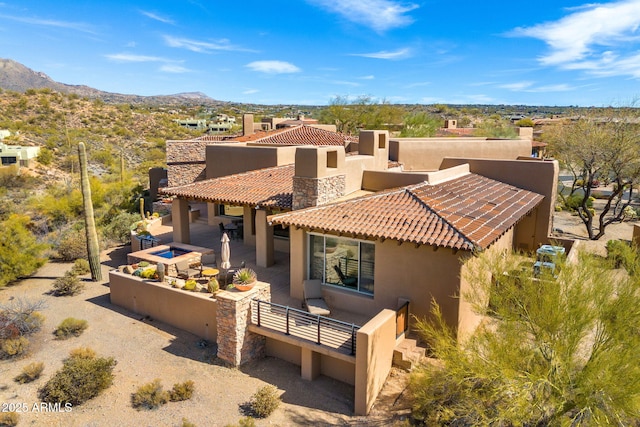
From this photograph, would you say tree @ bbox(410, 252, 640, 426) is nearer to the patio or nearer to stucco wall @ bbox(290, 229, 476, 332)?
stucco wall @ bbox(290, 229, 476, 332)

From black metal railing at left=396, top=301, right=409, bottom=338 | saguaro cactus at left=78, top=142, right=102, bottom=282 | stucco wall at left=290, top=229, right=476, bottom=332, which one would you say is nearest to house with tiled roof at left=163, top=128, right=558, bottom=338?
stucco wall at left=290, top=229, right=476, bottom=332

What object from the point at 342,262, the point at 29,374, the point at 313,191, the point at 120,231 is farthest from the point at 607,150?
the point at 29,374

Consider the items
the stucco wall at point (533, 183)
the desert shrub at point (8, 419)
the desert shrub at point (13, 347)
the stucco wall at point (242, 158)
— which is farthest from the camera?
the stucco wall at point (242, 158)

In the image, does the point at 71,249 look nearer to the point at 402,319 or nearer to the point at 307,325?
the point at 307,325

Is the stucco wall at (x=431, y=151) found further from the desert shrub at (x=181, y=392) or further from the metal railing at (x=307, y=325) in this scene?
the desert shrub at (x=181, y=392)

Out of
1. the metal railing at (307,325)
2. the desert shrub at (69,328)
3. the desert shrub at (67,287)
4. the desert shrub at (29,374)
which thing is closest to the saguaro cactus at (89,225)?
the desert shrub at (67,287)

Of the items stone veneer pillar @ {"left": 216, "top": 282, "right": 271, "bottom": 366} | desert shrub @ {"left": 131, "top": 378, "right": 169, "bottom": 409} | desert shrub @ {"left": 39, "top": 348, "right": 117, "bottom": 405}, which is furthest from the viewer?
stone veneer pillar @ {"left": 216, "top": 282, "right": 271, "bottom": 366}
